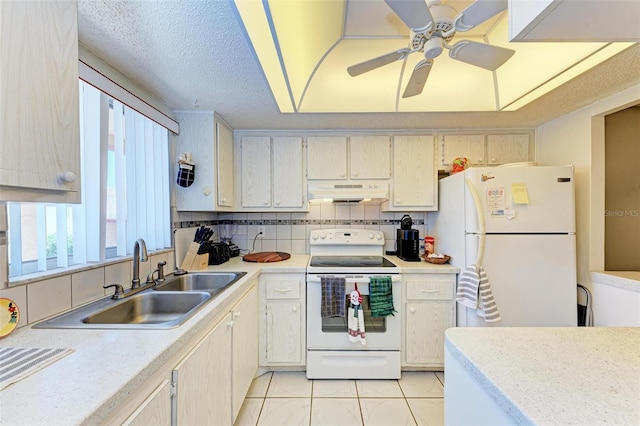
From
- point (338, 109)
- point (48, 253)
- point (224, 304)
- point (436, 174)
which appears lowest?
point (224, 304)

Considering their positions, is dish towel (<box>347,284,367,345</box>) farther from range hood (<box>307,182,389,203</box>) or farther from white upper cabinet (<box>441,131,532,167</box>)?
white upper cabinet (<box>441,131,532,167</box>)

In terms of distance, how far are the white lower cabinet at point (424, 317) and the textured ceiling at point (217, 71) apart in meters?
1.39

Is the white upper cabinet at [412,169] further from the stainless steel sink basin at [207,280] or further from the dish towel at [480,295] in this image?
the stainless steel sink basin at [207,280]

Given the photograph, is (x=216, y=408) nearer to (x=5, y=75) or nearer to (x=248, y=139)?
(x=5, y=75)

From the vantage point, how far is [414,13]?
1.04 metres

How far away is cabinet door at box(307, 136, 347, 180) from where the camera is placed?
2490 millimetres

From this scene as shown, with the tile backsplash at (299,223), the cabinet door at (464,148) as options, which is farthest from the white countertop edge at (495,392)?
the cabinet door at (464,148)

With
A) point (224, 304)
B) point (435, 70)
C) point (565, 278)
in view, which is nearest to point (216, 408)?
point (224, 304)

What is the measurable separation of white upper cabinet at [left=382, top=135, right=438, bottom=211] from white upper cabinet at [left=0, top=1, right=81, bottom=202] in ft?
7.32

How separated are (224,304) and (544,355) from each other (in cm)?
131

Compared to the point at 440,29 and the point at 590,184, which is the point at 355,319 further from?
the point at 590,184

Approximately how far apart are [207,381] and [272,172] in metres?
1.76

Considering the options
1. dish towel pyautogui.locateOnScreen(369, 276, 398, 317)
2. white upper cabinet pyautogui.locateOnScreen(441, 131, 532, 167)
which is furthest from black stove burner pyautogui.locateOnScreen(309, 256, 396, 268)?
white upper cabinet pyautogui.locateOnScreen(441, 131, 532, 167)

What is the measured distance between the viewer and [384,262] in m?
2.29
